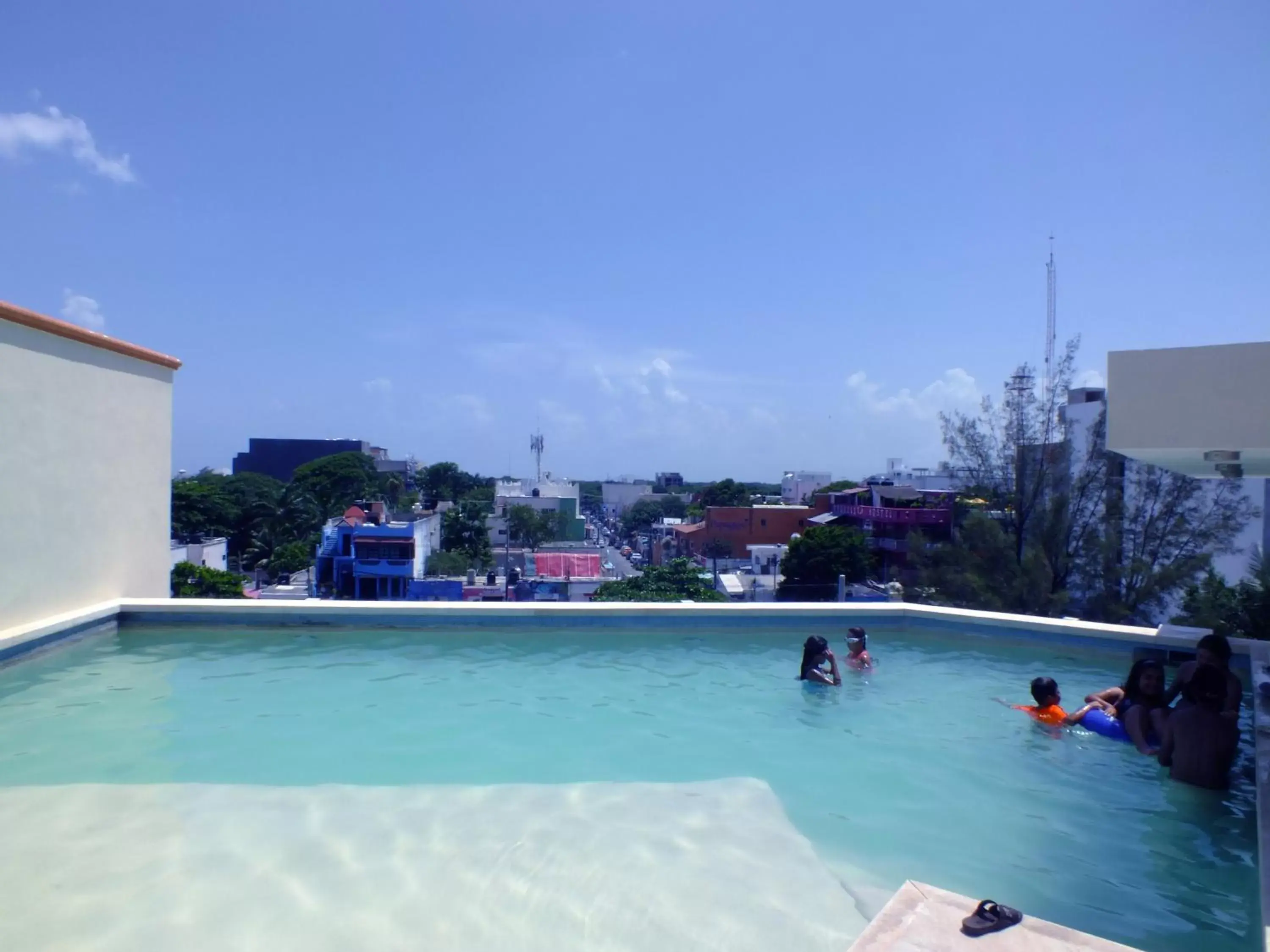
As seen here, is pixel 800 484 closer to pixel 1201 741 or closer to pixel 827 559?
pixel 827 559

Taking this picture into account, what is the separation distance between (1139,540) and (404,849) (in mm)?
20602

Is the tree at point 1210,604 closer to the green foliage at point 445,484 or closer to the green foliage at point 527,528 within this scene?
the green foliage at point 527,528

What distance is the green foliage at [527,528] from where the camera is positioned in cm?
7094

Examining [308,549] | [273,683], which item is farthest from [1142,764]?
[308,549]

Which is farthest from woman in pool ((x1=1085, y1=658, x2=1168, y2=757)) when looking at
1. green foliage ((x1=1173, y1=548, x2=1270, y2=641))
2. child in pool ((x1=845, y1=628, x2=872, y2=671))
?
green foliage ((x1=1173, y1=548, x2=1270, y2=641))

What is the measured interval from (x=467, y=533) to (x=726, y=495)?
3259 cm

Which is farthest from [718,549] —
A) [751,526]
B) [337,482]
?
[337,482]

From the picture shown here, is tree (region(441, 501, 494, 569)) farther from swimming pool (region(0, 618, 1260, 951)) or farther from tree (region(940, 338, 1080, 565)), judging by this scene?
swimming pool (region(0, 618, 1260, 951))

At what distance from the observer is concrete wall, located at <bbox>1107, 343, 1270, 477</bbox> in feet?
15.2

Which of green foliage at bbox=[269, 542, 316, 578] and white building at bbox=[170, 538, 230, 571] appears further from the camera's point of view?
green foliage at bbox=[269, 542, 316, 578]

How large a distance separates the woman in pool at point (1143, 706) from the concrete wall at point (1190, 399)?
1.86 m

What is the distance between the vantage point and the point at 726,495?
3356 inches

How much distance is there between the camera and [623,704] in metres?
6.79

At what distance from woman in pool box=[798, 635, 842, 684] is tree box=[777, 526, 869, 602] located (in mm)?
33721
